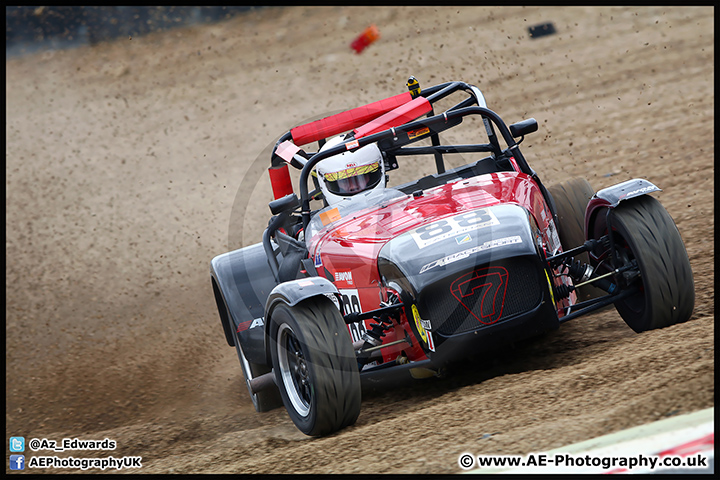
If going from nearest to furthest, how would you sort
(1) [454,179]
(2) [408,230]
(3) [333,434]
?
(3) [333,434], (2) [408,230], (1) [454,179]

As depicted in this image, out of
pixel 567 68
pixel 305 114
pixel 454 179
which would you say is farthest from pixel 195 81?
pixel 454 179

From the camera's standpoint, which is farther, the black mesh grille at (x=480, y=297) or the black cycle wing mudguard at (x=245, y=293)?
the black cycle wing mudguard at (x=245, y=293)

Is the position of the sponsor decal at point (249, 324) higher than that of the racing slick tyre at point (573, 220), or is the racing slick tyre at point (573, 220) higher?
the racing slick tyre at point (573, 220)

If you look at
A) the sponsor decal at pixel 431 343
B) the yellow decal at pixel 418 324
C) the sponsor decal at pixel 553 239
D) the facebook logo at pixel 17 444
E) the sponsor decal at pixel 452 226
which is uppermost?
the sponsor decal at pixel 452 226

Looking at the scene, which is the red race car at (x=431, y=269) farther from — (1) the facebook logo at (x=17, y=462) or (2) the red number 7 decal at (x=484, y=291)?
(1) the facebook logo at (x=17, y=462)

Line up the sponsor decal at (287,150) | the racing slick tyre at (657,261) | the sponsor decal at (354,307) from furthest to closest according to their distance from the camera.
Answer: the sponsor decal at (287,150)
the sponsor decal at (354,307)
the racing slick tyre at (657,261)

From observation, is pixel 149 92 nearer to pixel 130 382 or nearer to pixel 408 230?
pixel 130 382

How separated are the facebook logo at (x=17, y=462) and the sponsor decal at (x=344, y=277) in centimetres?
270

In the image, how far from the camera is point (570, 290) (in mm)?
4188

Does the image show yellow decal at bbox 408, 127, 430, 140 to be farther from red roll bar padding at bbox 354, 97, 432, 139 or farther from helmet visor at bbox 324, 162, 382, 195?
helmet visor at bbox 324, 162, 382, 195

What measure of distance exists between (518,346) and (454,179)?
131cm

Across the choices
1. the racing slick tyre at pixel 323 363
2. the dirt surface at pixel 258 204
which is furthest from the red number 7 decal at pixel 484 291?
the racing slick tyre at pixel 323 363

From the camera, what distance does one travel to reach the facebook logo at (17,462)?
526cm

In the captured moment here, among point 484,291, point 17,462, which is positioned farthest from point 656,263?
point 17,462
